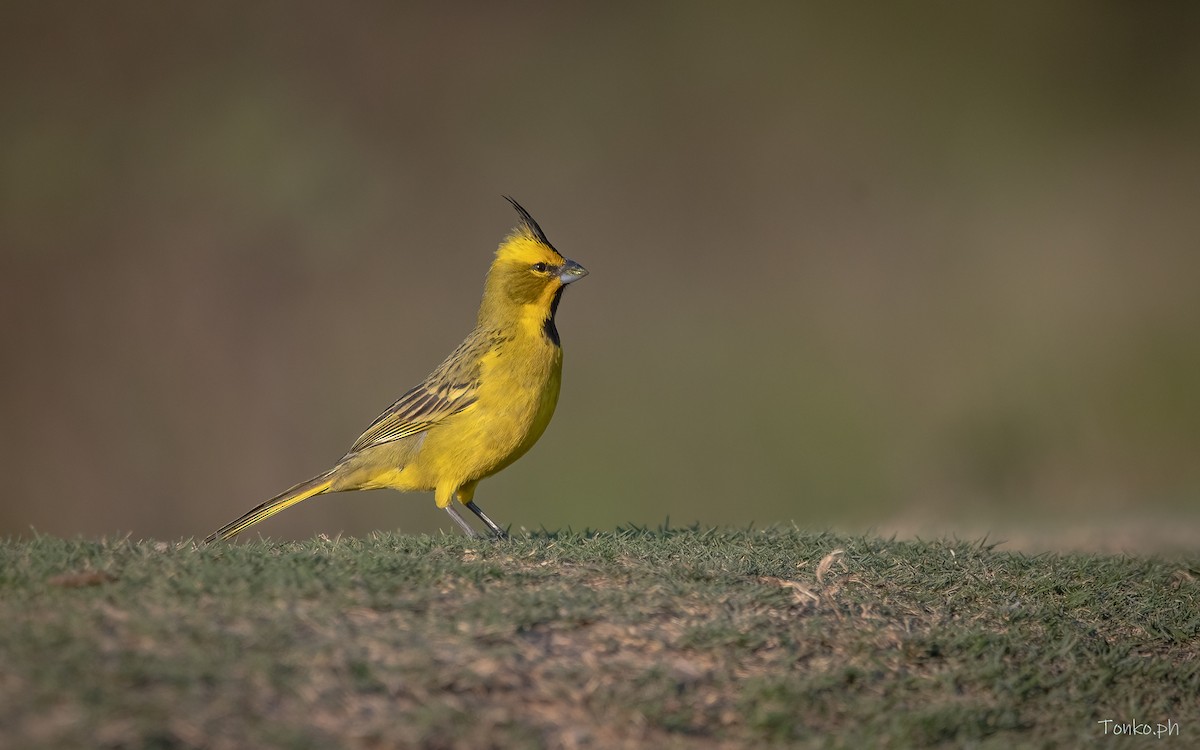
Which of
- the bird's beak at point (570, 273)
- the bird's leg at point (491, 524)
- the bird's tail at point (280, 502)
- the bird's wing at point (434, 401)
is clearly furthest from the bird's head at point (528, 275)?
the bird's tail at point (280, 502)

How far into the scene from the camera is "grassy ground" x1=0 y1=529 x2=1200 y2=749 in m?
3.89

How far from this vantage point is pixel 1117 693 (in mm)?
4992

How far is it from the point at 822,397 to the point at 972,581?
1085cm

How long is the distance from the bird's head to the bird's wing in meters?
0.32

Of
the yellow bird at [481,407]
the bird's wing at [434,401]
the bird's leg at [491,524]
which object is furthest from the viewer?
the bird's wing at [434,401]

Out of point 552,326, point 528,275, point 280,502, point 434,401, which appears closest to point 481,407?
point 434,401

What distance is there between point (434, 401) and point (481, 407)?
1.15 ft

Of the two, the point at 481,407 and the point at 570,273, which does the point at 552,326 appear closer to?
the point at 570,273

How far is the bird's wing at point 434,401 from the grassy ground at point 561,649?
1.26 m

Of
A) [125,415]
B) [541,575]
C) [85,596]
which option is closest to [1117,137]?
[125,415]

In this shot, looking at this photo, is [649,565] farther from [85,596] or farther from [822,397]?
[822,397]

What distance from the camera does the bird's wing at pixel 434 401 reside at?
23.4 ft

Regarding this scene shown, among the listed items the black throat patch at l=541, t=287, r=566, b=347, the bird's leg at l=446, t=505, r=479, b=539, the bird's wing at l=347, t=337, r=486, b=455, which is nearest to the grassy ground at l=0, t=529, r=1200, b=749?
the bird's leg at l=446, t=505, r=479, b=539

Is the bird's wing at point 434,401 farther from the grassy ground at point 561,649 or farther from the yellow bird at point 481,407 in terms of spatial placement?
the grassy ground at point 561,649
